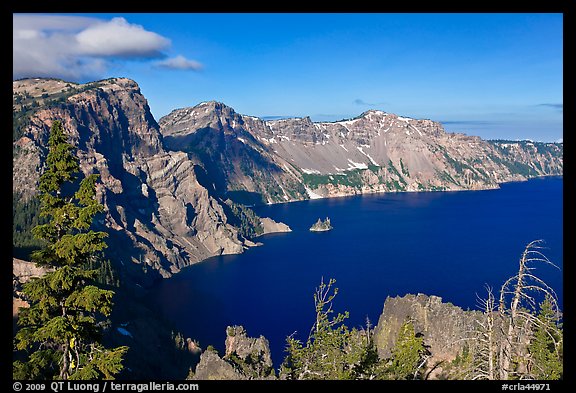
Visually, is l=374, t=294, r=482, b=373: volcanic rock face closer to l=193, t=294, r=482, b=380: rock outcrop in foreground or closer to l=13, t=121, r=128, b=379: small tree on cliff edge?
l=193, t=294, r=482, b=380: rock outcrop in foreground

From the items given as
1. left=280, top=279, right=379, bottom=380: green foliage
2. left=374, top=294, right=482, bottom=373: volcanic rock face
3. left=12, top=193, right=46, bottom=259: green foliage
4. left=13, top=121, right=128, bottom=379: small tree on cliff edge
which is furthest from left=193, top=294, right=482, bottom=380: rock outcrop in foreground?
left=12, top=193, right=46, bottom=259: green foliage

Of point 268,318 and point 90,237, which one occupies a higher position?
point 90,237

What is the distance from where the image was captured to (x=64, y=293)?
19.4 m

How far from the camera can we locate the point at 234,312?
5822 inches

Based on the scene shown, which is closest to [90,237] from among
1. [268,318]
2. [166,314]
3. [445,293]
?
[268,318]

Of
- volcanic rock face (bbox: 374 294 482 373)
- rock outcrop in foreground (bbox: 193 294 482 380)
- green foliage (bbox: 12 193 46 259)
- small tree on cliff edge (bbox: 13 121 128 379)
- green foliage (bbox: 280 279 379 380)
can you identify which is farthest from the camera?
green foliage (bbox: 12 193 46 259)

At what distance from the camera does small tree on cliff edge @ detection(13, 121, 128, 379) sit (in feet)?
60.5

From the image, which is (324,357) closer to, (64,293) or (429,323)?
(64,293)

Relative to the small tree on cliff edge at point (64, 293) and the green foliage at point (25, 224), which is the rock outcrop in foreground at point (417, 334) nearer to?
the small tree on cliff edge at point (64, 293)

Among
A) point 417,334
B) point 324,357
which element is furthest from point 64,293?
point 417,334

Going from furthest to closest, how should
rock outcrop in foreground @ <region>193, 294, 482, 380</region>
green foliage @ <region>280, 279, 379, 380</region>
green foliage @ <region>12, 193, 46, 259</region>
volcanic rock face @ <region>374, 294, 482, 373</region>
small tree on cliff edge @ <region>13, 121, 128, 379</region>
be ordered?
green foliage @ <region>12, 193, 46, 259</region> < volcanic rock face @ <region>374, 294, 482, 373</region> < rock outcrop in foreground @ <region>193, 294, 482, 380</region> < green foliage @ <region>280, 279, 379, 380</region> < small tree on cliff edge @ <region>13, 121, 128, 379</region>
